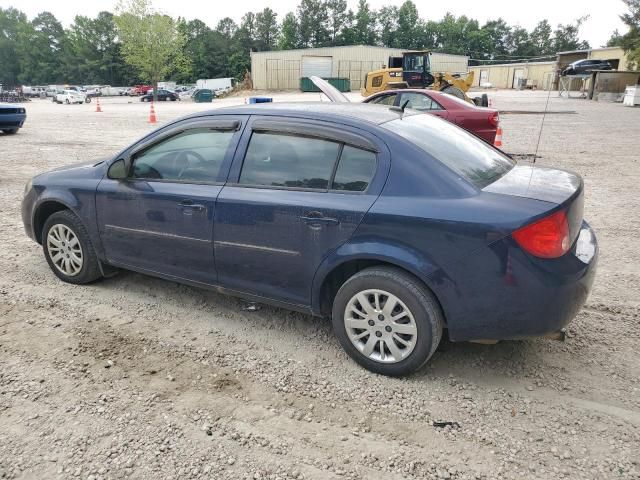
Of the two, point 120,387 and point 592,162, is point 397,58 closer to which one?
point 592,162

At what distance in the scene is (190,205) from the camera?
357 centimetres

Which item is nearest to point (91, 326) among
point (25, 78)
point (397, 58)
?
point (397, 58)

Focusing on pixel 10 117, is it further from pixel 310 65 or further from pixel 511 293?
pixel 310 65

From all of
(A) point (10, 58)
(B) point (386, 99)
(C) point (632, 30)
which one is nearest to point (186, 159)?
(B) point (386, 99)

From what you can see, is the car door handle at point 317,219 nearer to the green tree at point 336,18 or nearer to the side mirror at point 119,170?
the side mirror at point 119,170

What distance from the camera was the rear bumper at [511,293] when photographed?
8.75 feet

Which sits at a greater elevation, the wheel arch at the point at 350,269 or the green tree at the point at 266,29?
the green tree at the point at 266,29

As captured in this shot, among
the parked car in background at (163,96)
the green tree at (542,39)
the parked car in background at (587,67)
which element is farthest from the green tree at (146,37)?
the green tree at (542,39)

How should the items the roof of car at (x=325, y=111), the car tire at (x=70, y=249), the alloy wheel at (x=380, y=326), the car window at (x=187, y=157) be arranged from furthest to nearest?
the car tire at (x=70, y=249)
the car window at (x=187, y=157)
the roof of car at (x=325, y=111)
the alloy wheel at (x=380, y=326)

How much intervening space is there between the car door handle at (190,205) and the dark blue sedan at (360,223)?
0.01 metres

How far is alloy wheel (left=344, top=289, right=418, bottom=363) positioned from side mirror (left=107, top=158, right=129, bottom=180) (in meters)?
2.12

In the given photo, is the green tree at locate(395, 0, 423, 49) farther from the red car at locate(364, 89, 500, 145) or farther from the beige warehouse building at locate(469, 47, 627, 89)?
the red car at locate(364, 89, 500, 145)

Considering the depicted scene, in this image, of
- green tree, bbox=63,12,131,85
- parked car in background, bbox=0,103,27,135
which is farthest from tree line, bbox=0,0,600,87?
parked car in background, bbox=0,103,27,135

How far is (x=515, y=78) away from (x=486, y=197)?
76897 millimetres
